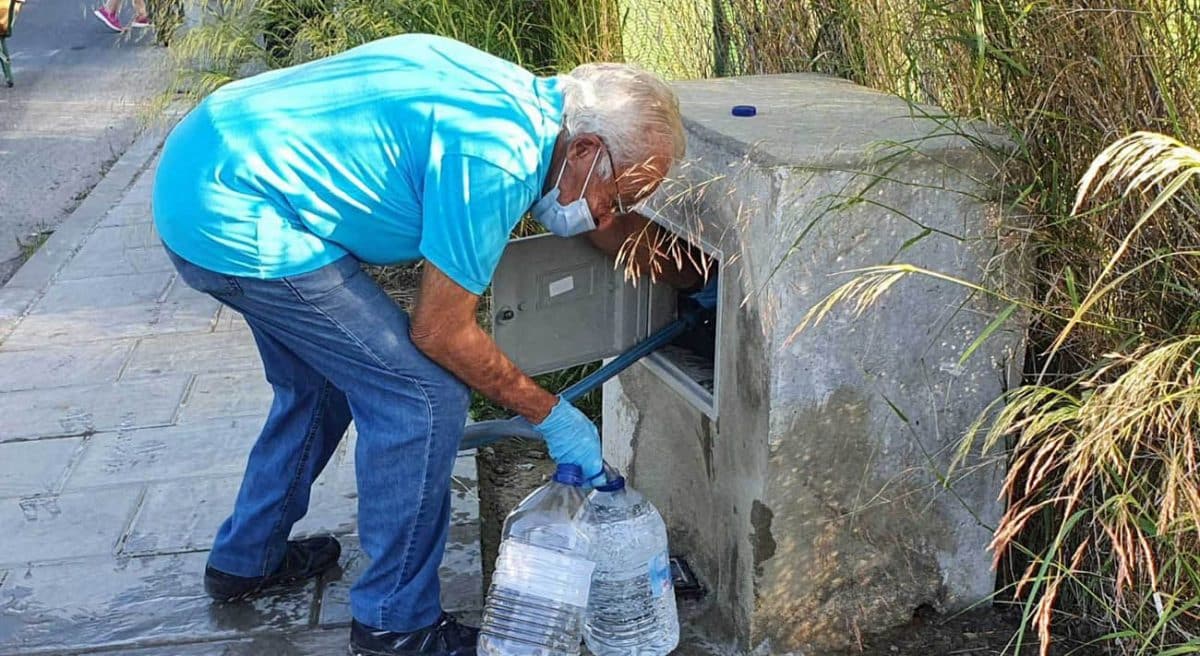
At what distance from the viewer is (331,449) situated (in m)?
3.38

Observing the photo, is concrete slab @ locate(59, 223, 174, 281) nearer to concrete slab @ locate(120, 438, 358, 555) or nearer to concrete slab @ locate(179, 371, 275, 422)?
concrete slab @ locate(179, 371, 275, 422)

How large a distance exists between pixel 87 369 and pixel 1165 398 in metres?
4.28

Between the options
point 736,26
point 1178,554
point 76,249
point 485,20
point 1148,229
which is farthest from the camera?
point 76,249

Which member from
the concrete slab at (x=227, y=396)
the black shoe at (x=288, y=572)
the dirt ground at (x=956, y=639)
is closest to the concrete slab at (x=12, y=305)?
the concrete slab at (x=227, y=396)

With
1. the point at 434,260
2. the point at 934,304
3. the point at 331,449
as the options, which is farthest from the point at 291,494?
the point at 934,304

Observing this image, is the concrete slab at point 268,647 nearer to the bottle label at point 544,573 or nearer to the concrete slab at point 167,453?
the bottle label at point 544,573

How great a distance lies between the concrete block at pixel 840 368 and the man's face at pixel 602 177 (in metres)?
0.13

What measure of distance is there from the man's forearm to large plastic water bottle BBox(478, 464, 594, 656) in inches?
7.2

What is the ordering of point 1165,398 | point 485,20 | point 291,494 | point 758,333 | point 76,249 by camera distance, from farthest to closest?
1. point 76,249
2. point 485,20
3. point 291,494
4. point 758,333
5. point 1165,398

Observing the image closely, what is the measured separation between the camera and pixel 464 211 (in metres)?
2.48

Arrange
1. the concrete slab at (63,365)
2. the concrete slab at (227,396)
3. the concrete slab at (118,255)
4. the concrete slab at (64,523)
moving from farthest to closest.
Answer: the concrete slab at (118,255)
the concrete slab at (63,365)
the concrete slab at (227,396)
the concrete slab at (64,523)

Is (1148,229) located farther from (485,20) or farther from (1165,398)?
(485,20)

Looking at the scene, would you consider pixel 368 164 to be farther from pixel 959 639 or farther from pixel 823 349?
pixel 959 639

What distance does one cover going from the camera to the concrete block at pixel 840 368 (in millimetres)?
2664
